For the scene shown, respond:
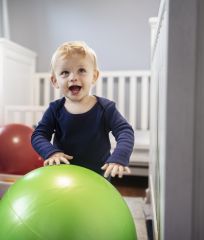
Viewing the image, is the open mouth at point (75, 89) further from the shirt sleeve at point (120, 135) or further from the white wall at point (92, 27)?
the white wall at point (92, 27)

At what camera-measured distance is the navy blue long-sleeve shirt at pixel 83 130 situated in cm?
90

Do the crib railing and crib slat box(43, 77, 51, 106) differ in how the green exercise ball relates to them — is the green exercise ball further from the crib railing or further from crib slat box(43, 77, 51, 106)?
crib slat box(43, 77, 51, 106)

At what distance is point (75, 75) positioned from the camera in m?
0.85

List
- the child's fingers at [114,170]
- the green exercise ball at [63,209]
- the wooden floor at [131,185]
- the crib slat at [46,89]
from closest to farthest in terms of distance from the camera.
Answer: the green exercise ball at [63,209] → the child's fingers at [114,170] → the wooden floor at [131,185] → the crib slat at [46,89]

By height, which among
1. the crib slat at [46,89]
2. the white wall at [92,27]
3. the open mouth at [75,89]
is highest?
the white wall at [92,27]

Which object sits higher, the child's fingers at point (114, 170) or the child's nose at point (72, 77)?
the child's nose at point (72, 77)

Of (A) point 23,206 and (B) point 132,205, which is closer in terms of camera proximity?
(A) point 23,206

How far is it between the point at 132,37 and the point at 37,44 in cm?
83

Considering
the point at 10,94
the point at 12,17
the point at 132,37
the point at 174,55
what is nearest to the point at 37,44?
the point at 12,17

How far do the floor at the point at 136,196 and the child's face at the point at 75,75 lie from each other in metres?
0.57

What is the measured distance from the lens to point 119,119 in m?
0.88

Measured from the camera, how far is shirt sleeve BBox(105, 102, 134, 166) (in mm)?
751

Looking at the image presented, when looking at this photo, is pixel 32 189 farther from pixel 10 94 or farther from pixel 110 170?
pixel 10 94

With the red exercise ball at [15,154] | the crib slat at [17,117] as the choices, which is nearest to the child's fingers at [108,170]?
the red exercise ball at [15,154]
